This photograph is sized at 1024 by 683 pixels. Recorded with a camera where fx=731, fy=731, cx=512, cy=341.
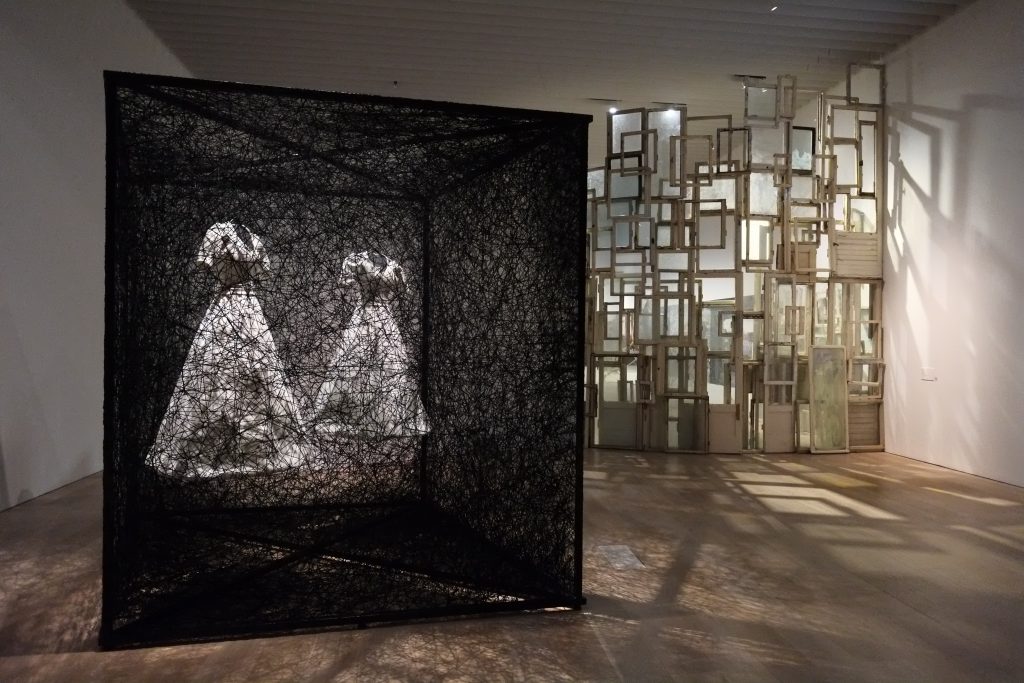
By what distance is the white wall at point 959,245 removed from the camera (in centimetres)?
487

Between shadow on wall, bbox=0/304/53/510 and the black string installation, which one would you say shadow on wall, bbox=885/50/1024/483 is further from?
shadow on wall, bbox=0/304/53/510

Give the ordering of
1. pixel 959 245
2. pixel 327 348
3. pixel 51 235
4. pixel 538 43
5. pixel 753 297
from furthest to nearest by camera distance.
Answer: pixel 753 297
pixel 538 43
pixel 959 245
pixel 51 235
pixel 327 348

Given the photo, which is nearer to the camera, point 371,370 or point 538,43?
point 371,370

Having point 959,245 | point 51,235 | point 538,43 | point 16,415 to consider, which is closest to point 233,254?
point 16,415

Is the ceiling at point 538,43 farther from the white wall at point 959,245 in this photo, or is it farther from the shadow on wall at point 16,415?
the shadow on wall at point 16,415

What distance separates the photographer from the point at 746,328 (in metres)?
6.26

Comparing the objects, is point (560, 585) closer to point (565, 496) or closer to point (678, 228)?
point (565, 496)

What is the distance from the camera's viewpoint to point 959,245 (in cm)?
535

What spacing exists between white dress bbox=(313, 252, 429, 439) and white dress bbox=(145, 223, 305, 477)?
17 cm

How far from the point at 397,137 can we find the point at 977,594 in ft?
9.08

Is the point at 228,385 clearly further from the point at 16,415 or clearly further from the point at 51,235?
the point at 51,235

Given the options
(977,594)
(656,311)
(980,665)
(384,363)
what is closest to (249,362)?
(384,363)

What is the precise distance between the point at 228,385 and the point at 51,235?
115 inches

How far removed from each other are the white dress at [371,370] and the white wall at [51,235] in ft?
8.32
